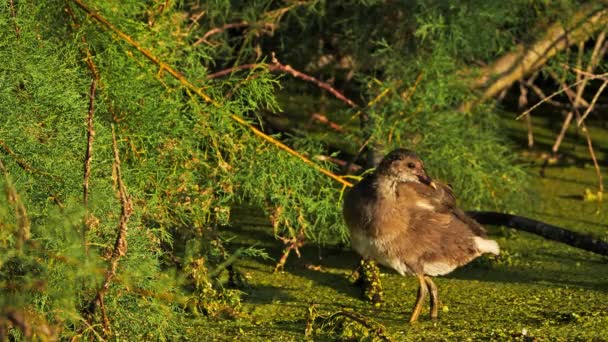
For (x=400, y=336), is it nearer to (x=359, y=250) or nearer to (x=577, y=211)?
(x=359, y=250)

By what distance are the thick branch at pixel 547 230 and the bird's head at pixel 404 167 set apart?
24.6 inches

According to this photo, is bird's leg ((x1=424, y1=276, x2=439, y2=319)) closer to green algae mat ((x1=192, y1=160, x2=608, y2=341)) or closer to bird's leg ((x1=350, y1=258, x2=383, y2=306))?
green algae mat ((x1=192, y1=160, x2=608, y2=341))

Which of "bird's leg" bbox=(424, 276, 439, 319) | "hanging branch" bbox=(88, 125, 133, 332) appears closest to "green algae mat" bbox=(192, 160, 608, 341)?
"bird's leg" bbox=(424, 276, 439, 319)

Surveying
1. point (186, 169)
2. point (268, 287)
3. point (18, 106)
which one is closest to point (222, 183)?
point (186, 169)

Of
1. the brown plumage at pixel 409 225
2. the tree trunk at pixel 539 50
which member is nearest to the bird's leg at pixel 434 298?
the brown plumage at pixel 409 225

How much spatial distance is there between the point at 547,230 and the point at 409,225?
794 millimetres

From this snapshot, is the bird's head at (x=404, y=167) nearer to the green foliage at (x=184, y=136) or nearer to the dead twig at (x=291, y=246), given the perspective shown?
the green foliage at (x=184, y=136)

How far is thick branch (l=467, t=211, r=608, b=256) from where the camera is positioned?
494cm

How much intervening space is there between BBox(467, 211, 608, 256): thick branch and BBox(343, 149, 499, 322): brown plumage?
1.21 feet

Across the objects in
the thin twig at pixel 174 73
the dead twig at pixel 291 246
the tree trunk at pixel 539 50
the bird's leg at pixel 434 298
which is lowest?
the dead twig at pixel 291 246

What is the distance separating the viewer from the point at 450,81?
5.59m

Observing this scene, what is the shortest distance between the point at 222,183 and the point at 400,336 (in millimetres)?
1144

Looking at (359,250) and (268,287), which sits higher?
(359,250)

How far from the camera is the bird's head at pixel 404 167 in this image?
4695 millimetres
